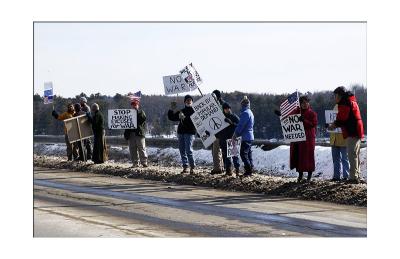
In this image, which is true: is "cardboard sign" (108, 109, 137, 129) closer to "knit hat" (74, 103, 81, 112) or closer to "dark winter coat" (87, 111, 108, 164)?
"dark winter coat" (87, 111, 108, 164)

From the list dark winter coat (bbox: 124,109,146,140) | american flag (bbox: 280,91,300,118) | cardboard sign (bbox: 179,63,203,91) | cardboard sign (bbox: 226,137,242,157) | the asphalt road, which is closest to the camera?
the asphalt road

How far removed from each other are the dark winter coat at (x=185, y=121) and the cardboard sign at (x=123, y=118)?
2194 millimetres

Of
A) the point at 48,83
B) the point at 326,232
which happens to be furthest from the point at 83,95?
the point at 326,232

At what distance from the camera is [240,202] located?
14531 mm

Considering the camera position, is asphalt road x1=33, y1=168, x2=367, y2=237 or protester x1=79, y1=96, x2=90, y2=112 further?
protester x1=79, y1=96, x2=90, y2=112

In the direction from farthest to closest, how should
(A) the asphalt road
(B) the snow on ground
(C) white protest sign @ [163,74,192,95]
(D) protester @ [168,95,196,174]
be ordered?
(B) the snow on ground < (C) white protest sign @ [163,74,192,95] < (D) protester @ [168,95,196,174] < (A) the asphalt road

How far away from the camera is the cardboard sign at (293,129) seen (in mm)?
15883

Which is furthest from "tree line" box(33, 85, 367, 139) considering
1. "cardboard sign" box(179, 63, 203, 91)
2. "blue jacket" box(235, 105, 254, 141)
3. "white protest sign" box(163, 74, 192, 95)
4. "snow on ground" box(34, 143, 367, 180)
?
"blue jacket" box(235, 105, 254, 141)

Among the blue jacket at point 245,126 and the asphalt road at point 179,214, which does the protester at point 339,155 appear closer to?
the blue jacket at point 245,126

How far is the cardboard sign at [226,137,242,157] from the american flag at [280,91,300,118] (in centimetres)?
142

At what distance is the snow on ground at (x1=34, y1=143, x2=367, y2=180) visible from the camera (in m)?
24.9

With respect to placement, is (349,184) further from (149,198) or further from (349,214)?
(149,198)

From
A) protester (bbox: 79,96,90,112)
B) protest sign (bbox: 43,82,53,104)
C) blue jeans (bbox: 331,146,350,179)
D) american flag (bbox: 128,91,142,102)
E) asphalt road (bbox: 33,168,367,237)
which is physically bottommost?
asphalt road (bbox: 33,168,367,237)

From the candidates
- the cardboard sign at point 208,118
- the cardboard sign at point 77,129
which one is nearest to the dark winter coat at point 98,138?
the cardboard sign at point 77,129
